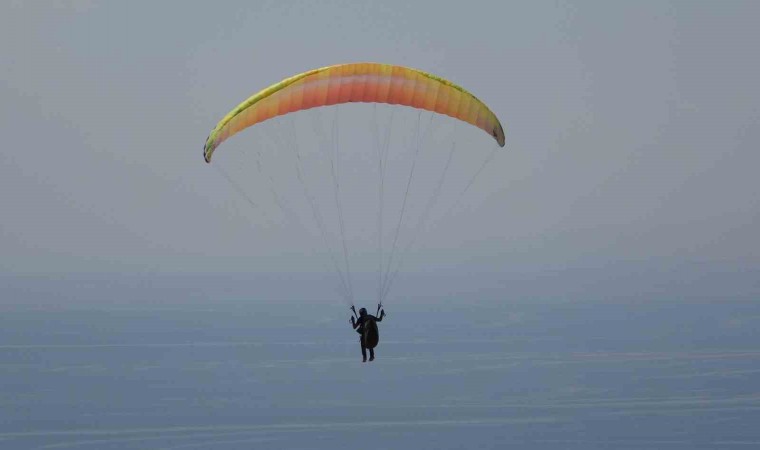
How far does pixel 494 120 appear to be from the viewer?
32812mm

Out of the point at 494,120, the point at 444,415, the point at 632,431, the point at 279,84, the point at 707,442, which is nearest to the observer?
the point at 279,84

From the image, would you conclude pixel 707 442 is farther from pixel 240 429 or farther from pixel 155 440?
pixel 155 440

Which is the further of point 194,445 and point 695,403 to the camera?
point 695,403

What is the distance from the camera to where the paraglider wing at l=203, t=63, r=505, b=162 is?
1217 inches

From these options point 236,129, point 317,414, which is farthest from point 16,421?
point 236,129

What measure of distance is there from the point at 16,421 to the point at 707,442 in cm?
11658

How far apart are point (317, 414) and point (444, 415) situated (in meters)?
23.0

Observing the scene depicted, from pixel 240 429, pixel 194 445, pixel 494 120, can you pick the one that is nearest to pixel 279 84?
pixel 494 120

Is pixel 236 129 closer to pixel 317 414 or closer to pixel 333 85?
pixel 333 85

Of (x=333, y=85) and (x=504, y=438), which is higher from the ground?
(x=333, y=85)

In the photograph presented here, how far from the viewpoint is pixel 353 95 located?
31.8 meters

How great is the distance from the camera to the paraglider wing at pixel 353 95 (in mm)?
30906

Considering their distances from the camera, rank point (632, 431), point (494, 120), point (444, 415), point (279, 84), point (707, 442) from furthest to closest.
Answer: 1. point (444, 415)
2. point (632, 431)
3. point (707, 442)
4. point (494, 120)
5. point (279, 84)

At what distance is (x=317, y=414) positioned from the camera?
19775 centimetres
